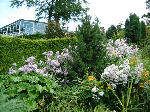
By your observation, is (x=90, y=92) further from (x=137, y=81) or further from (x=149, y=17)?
(x=149, y=17)

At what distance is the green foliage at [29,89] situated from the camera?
11.6ft

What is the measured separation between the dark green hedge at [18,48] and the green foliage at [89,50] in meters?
1.25

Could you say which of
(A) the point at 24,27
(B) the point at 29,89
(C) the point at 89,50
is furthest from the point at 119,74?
(A) the point at 24,27

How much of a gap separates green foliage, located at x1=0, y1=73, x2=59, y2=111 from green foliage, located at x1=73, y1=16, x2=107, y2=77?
1.37 meters

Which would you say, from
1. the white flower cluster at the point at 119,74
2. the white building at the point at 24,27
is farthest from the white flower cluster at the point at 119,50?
the white building at the point at 24,27

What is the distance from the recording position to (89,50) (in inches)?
213

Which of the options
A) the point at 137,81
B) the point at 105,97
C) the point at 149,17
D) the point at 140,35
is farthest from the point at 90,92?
the point at 149,17

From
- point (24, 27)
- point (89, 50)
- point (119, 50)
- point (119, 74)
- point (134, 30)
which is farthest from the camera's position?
point (24, 27)

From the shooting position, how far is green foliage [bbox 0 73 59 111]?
3529 mm

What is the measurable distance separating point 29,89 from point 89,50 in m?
2.34

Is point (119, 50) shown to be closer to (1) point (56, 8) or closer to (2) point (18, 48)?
(2) point (18, 48)

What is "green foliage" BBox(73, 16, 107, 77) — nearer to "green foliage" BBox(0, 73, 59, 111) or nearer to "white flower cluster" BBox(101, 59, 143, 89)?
"white flower cluster" BBox(101, 59, 143, 89)

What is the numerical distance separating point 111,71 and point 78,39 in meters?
1.82

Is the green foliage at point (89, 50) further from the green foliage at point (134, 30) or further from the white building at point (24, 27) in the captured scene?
the white building at point (24, 27)
